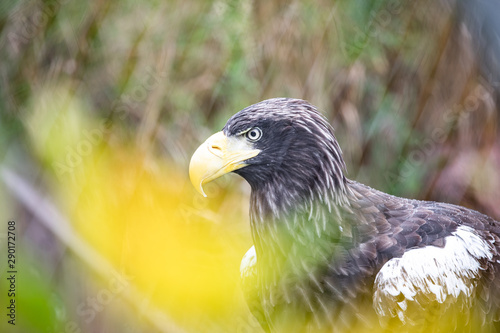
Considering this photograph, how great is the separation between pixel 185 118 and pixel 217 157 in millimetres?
674

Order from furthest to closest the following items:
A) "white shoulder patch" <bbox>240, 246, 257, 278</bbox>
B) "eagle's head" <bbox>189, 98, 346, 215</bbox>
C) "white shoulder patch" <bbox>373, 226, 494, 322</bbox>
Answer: "white shoulder patch" <bbox>240, 246, 257, 278</bbox>
"eagle's head" <bbox>189, 98, 346, 215</bbox>
"white shoulder patch" <bbox>373, 226, 494, 322</bbox>

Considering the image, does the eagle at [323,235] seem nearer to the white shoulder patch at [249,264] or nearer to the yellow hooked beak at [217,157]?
the yellow hooked beak at [217,157]

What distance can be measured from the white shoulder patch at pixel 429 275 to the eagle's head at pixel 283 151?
26 cm

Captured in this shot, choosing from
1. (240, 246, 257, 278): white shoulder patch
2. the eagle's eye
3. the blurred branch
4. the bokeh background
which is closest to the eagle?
the eagle's eye

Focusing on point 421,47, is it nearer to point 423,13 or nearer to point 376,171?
point 423,13

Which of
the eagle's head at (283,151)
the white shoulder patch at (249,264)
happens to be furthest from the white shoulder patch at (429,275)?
the white shoulder patch at (249,264)

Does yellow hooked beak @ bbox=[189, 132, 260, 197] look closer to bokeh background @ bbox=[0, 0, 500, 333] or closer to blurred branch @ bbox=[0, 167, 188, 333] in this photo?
bokeh background @ bbox=[0, 0, 500, 333]

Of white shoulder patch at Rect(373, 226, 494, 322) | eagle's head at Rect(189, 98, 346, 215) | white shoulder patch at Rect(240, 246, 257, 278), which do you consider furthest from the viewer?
white shoulder patch at Rect(240, 246, 257, 278)

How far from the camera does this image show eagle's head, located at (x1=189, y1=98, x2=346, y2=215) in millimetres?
1388

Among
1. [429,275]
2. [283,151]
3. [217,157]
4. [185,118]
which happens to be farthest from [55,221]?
[429,275]

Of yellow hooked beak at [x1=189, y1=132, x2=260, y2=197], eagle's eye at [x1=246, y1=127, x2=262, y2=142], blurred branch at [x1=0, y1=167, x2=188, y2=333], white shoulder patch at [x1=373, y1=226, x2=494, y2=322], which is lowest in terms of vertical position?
blurred branch at [x1=0, y1=167, x2=188, y2=333]

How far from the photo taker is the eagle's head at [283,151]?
1.39 meters

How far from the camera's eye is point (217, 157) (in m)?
1.35

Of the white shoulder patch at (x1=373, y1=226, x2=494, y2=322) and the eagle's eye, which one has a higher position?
the eagle's eye
